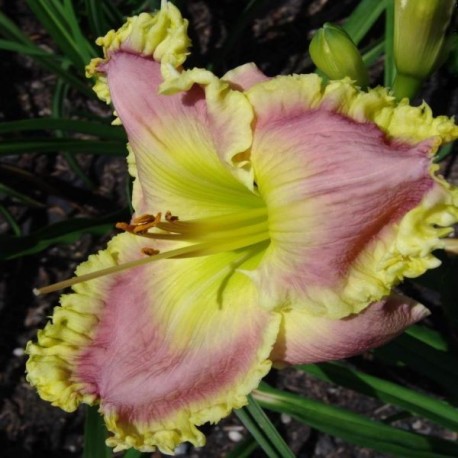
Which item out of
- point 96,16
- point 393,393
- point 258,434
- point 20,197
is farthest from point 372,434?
point 20,197

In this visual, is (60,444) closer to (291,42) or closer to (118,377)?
(118,377)

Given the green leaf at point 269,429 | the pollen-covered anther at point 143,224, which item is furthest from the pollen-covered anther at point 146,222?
the green leaf at point 269,429

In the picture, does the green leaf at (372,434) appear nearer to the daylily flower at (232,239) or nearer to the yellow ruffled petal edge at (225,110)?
the daylily flower at (232,239)

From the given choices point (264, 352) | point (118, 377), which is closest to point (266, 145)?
point (264, 352)

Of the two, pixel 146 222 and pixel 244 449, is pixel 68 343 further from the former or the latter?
pixel 244 449

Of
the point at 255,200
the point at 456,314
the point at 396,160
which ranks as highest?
the point at 396,160

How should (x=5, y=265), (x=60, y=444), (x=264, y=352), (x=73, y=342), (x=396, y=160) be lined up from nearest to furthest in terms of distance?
(x=396, y=160) < (x=264, y=352) < (x=73, y=342) < (x=60, y=444) < (x=5, y=265)
